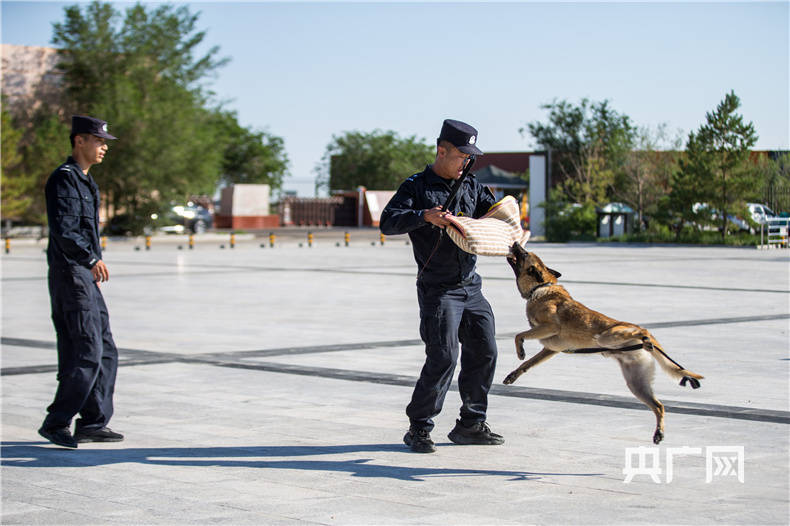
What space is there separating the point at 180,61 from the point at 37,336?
4221 cm

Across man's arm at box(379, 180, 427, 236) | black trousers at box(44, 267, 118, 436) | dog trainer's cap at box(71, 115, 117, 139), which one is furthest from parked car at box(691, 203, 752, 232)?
black trousers at box(44, 267, 118, 436)

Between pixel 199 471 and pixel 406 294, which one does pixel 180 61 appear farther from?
pixel 199 471

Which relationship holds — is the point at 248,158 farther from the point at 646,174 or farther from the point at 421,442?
the point at 421,442

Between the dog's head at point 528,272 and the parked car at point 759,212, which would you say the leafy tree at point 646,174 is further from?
the dog's head at point 528,272

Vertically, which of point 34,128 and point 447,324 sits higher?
point 34,128

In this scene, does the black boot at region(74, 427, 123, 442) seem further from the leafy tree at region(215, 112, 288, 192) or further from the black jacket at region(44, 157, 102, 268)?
the leafy tree at region(215, 112, 288, 192)

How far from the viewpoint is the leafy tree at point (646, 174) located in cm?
4691

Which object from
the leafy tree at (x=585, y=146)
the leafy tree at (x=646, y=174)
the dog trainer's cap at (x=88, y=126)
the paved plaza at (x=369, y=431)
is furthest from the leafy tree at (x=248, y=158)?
the dog trainer's cap at (x=88, y=126)

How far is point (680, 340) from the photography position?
38.5 feet

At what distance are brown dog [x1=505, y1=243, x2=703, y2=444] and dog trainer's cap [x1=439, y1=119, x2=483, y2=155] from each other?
74 centimetres

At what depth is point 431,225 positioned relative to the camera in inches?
250

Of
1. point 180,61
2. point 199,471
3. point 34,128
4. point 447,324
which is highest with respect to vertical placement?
point 180,61

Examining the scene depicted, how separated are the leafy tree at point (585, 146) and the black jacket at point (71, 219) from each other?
41874mm

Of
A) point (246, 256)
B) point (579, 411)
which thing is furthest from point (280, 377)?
point (246, 256)
